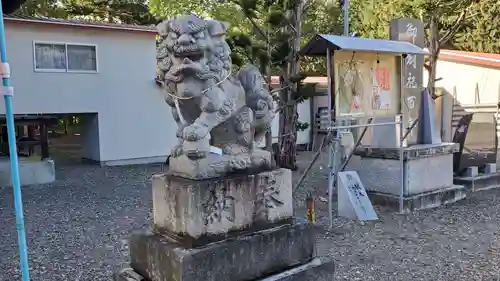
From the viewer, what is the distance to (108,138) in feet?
40.3

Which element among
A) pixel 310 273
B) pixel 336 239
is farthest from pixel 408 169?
pixel 310 273

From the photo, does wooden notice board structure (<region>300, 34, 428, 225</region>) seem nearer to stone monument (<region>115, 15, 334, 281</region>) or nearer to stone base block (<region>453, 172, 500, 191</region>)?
stone base block (<region>453, 172, 500, 191</region>)

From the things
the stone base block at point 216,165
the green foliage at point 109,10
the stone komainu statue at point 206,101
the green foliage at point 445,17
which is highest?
the green foliage at point 109,10

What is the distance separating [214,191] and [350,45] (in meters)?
3.31

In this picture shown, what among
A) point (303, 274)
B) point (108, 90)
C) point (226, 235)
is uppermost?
point (108, 90)

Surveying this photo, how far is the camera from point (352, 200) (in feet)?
21.0

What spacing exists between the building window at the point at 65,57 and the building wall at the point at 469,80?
11070mm

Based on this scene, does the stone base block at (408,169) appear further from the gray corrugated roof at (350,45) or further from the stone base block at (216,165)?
the stone base block at (216,165)

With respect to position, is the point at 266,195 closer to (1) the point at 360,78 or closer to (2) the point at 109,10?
(1) the point at 360,78

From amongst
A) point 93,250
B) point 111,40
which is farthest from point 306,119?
point 93,250

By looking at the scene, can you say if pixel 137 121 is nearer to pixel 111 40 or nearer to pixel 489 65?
pixel 111 40

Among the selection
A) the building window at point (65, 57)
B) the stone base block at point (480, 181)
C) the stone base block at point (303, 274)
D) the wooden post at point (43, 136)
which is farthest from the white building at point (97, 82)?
the stone base block at point (303, 274)

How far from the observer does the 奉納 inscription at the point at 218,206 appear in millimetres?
2900

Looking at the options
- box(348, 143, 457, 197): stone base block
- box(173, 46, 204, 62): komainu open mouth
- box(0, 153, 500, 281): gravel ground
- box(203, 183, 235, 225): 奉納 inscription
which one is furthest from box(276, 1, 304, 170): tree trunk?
box(203, 183, 235, 225): 奉納 inscription
